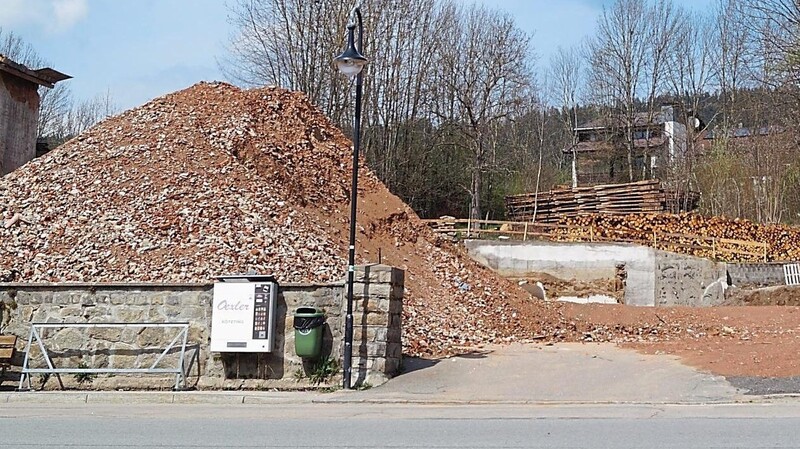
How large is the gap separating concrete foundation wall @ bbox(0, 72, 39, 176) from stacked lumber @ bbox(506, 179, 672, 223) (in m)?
24.1

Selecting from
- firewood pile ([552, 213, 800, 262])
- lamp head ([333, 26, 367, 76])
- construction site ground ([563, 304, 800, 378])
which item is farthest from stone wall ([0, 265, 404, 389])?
firewood pile ([552, 213, 800, 262])

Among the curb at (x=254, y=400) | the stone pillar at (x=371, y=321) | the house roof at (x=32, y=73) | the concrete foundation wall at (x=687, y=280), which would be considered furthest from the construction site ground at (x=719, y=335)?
the house roof at (x=32, y=73)

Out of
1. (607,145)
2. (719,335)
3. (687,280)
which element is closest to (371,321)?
(719,335)

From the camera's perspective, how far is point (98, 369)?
1328 centimetres

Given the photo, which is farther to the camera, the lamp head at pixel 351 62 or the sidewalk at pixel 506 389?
the lamp head at pixel 351 62

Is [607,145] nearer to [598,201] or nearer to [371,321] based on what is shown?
Result: [598,201]

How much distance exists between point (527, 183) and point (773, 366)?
38.4 metres

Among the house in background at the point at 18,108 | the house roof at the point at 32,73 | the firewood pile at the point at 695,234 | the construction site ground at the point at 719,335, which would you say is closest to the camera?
the construction site ground at the point at 719,335

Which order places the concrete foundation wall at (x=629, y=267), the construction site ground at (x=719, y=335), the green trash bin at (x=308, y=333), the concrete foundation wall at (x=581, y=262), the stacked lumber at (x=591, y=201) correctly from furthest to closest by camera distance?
the stacked lumber at (x=591, y=201)
the concrete foundation wall at (x=581, y=262)
the concrete foundation wall at (x=629, y=267)
the construction site ground at (x=719, y=335)
the green trash bin at (x=308, y=333)

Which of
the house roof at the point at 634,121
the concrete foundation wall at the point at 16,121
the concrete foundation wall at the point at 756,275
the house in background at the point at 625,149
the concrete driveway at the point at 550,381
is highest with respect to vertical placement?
the house roof at the point at 634,121

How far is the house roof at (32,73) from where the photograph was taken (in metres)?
28.6

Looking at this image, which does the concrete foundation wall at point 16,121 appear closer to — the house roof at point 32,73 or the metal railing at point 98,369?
the house roof at point 32,73

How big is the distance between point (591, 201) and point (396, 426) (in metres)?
33.6

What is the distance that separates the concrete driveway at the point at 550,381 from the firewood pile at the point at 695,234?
18850mm
